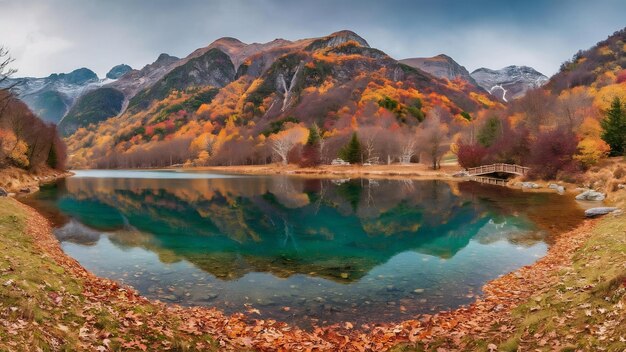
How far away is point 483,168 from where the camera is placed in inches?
2955

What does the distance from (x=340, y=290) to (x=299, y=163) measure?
103 meters

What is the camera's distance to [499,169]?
69.0 meters

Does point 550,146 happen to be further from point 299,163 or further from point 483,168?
point 299,163

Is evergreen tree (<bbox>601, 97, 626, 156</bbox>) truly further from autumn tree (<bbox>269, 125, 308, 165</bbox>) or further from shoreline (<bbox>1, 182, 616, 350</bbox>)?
autumn tree (<bbox>269, 125, 308, 165</bbox>)

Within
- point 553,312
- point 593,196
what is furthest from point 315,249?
point 593,196

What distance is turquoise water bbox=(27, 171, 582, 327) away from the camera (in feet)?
45.9

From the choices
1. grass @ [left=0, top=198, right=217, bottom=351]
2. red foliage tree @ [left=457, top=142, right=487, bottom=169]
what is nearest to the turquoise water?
grass @ [left=0, top=198, right=217, bottom=351]

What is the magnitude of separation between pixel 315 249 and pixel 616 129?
56371 millimetres

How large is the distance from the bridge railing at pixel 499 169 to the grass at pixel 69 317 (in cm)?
6413

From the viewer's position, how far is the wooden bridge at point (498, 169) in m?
63.3

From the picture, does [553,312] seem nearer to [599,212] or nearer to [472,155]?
[599,212]

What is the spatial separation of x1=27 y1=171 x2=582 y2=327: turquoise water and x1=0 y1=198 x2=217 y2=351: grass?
2.94 m

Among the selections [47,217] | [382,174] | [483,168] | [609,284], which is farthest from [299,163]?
[609,284]

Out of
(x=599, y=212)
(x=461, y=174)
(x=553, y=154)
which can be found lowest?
(x=599, y=212)
